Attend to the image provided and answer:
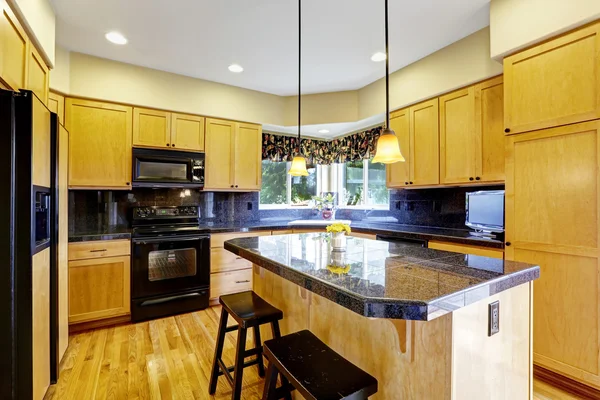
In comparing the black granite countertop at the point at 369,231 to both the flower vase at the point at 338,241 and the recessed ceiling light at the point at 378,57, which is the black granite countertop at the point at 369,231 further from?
the recessed ceiling light at the point at 378,57

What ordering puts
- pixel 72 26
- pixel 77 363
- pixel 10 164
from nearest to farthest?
1. pixel 10 164
2. pixel 77 363
3. pixel 72 26

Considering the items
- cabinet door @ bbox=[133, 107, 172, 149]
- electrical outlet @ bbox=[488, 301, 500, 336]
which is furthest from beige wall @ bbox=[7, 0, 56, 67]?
electrical outlet @ bbox=[488, 301, 500, 336]

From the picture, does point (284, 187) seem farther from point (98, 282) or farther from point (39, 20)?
point (39, 20)

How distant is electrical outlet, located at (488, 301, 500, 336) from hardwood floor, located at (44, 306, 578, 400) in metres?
1.18

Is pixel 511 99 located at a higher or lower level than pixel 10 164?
higher

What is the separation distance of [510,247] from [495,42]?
150 cm

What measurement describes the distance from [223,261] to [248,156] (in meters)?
1.37

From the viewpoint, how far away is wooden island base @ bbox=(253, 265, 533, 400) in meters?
1.05

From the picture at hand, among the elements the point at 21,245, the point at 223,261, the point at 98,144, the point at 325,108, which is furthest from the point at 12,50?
the point at 325,108

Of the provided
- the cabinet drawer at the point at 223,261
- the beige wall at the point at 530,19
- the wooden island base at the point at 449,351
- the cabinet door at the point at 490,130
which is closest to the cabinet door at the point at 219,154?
the cabinet drawer at the point at 223,261

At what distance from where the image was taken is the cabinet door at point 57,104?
108 inches

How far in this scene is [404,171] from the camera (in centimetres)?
338

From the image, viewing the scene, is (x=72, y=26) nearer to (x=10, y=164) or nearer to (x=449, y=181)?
(x=10, y=164)

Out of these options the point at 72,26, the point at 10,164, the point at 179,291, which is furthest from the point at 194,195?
the point at 10,164
